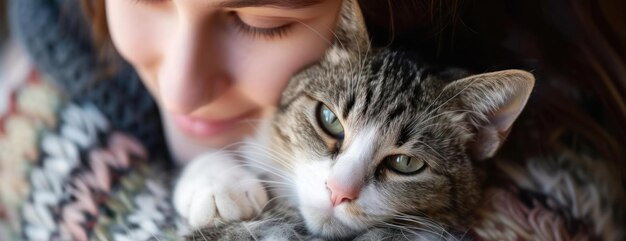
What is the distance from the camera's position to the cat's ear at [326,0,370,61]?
91 cm

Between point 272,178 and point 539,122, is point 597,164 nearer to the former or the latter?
point 539,122

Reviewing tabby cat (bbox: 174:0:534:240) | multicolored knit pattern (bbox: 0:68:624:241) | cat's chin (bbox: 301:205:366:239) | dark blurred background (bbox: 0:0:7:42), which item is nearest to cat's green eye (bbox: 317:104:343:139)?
tabby cat (bbox: 174:0:534:240)

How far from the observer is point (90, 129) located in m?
1.11

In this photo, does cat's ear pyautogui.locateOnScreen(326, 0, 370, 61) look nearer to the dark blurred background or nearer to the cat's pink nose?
the cat's pink nose

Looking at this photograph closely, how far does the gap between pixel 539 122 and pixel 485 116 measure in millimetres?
169

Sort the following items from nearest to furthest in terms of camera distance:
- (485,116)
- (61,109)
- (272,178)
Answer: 1. (485,116)
2. (272,178)
3. (61,109)

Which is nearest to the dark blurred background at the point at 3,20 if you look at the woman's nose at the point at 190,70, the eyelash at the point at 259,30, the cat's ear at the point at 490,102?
the woman's nose at the point at 190,70

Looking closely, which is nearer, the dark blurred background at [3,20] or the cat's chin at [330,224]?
the cat's chin at [330,224]

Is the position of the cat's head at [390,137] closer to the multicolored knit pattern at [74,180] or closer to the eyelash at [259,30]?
the eyelash at [259,30]

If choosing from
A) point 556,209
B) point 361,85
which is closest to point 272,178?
point 361,85

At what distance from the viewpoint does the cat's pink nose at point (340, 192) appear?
85 cm

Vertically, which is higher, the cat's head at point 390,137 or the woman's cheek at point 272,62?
the woman's cheek at point 272,62

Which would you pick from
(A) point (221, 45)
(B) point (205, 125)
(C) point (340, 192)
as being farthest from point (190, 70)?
(C) point (340, 192)

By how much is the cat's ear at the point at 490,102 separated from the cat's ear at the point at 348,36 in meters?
0.15
